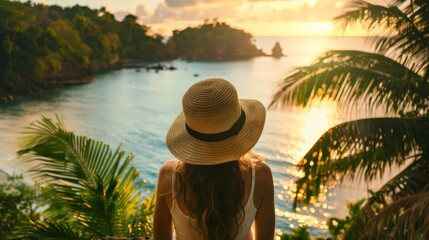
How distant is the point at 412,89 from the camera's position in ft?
14.6

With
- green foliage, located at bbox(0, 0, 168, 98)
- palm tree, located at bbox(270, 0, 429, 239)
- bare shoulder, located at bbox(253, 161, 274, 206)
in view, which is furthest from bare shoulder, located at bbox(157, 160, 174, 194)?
green foliage, located at bbox(0, 0, 168, 98)

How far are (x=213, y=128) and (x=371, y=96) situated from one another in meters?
3.46

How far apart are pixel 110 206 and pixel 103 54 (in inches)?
2540

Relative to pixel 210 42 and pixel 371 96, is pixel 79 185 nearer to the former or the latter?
pixel 371 96

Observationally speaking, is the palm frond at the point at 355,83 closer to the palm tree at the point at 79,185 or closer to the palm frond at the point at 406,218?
the palm frond at the point at 406,218

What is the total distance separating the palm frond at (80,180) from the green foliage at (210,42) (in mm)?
91164

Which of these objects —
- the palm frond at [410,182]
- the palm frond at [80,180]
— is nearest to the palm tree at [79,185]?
the palm frond at [80,180]

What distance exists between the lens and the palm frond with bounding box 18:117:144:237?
3.43 meters

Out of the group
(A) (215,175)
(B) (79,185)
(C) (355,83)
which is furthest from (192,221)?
(C) (355,83)

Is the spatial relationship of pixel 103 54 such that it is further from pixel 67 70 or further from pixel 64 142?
pixel 64 142

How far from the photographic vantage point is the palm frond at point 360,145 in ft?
14.2

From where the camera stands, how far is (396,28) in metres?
4.23

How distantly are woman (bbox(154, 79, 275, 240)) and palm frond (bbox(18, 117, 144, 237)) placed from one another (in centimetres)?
184

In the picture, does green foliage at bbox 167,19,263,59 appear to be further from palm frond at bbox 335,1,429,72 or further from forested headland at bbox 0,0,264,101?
palm frond at bbox 335,1,429,72
